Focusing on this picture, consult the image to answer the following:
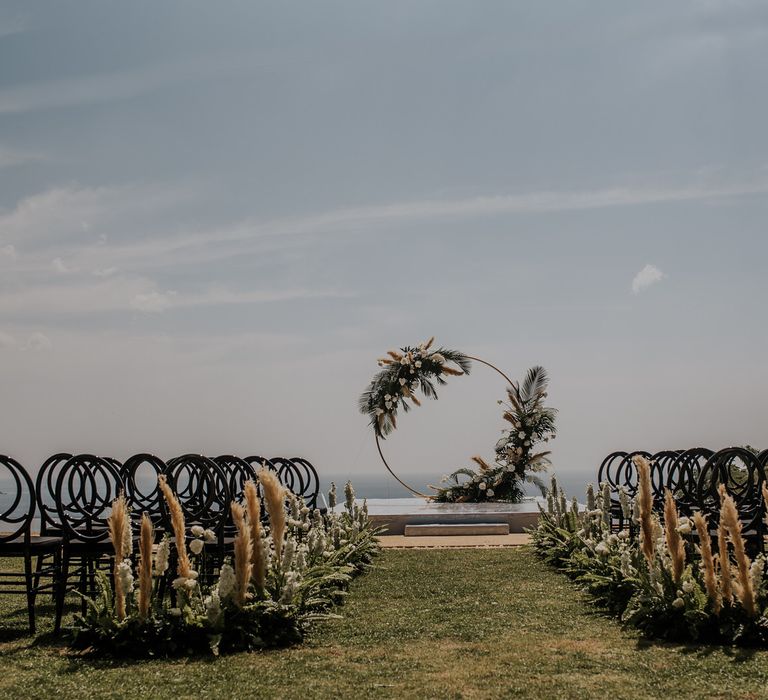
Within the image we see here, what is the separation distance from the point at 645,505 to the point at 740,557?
0.87 metres

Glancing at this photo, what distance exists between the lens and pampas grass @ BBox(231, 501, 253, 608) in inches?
207

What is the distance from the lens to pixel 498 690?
14.0 feet

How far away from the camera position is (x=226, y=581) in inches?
207

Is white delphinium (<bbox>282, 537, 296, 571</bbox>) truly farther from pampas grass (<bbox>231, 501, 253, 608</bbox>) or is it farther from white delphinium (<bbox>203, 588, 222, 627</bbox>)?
white delphinium (<bbox>203, 588, 222, 627</bbox>)

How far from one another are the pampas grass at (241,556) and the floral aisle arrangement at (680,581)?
2.57 metres

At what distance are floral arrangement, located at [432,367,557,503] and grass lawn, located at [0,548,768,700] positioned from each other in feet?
29.1

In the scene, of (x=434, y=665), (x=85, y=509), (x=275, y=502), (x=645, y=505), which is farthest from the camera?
(x=85, y=509)

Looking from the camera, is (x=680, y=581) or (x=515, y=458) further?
(x=515, y=458)

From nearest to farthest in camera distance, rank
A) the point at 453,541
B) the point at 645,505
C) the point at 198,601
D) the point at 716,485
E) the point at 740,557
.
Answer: the point at 740,557 → the point at 198,601 → the point at 645,505 → the point at 716,485 → the point at 453,541

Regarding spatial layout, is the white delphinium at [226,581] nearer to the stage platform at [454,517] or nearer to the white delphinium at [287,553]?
the white delphinium at [287,553]

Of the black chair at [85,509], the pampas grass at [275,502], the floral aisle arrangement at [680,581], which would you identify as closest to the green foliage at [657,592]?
the floral aisle arrangement at [680,581]

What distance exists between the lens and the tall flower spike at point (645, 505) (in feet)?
18.6

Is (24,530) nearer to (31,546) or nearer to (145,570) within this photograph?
(31,546)

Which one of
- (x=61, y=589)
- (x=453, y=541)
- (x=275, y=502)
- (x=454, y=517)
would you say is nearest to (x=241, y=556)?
(x=275, y=502)
